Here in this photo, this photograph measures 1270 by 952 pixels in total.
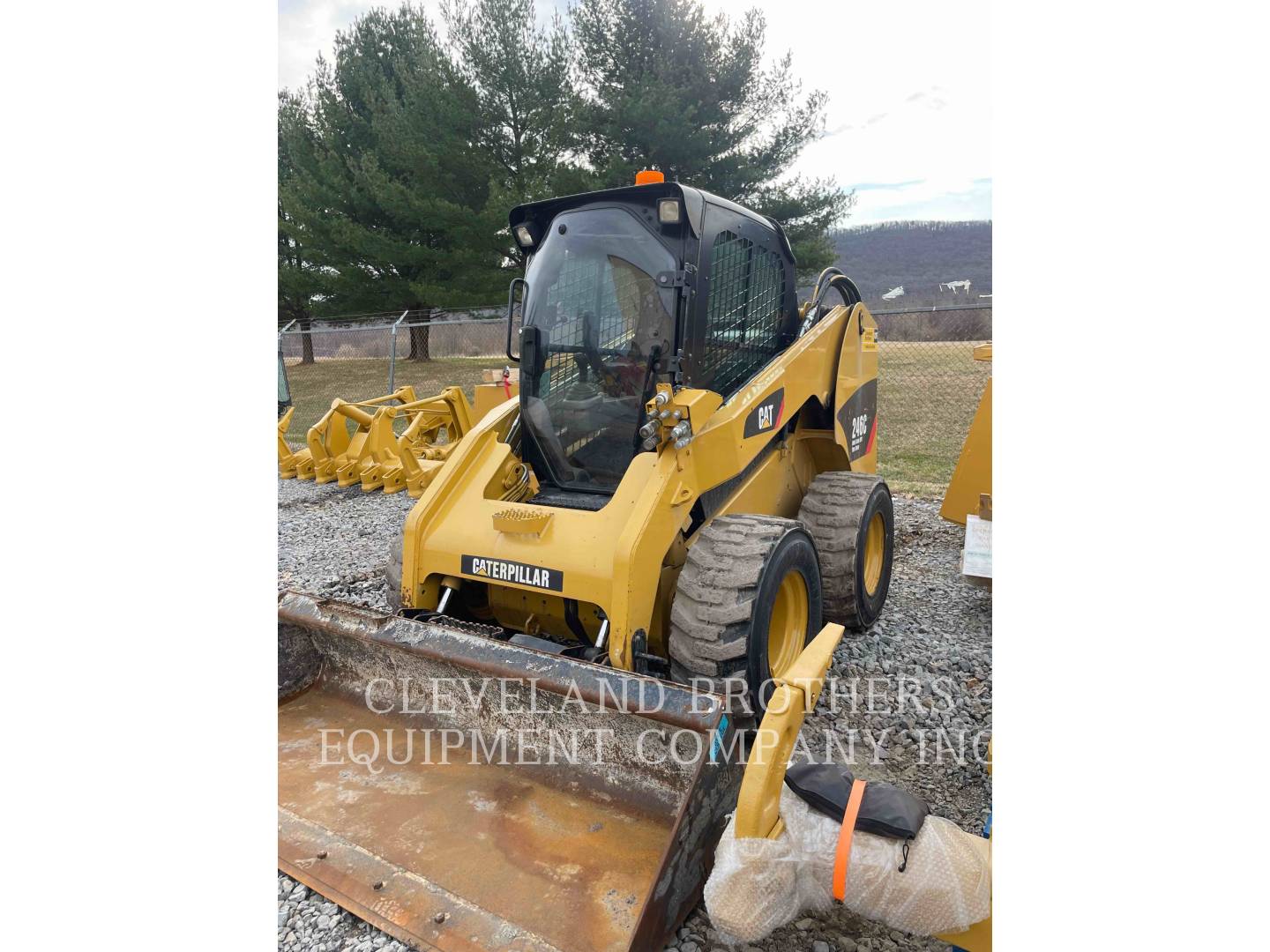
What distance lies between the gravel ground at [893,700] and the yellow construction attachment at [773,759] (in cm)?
66

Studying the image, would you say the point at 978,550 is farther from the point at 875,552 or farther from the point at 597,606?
the point at 597,606

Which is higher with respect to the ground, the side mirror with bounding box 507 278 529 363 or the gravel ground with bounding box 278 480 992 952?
the side mirror with bounding box 507 278 529 363

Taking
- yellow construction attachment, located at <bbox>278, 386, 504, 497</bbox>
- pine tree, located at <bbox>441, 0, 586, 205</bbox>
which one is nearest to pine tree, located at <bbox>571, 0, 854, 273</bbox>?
pine tree, located at <bbox>441, 0, 586, 205</bbox>

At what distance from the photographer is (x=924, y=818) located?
1.91 m

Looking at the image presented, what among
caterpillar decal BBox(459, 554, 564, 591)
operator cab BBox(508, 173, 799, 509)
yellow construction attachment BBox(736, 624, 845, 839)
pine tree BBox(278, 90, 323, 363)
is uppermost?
pine tree BBox(278, 90, 323, 363)

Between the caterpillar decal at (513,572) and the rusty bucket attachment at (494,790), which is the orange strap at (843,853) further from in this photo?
the caterpillar decal at (513,572)

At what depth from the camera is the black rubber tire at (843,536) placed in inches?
171

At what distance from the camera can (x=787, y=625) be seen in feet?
11.9

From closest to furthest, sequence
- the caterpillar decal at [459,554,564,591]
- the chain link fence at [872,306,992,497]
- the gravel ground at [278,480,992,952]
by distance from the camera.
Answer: the gravel ground at [278,480,992,952]
the caterpillar decal at [459,554,564,591]
the chain link fence at [872,306,992,497]

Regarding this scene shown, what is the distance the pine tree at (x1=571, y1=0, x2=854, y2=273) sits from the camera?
15.3 metres

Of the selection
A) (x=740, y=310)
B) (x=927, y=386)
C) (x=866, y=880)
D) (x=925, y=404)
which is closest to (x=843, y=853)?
(x=866, y=880)

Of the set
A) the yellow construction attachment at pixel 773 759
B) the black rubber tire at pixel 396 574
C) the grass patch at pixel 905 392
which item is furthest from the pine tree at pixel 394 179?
the yellow construction attachment at pixel 773 759

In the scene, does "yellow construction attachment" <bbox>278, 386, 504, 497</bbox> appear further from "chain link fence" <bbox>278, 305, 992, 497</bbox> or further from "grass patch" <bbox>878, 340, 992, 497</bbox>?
"grass patch" <bbox>878, 340, 992, 497</bbox>

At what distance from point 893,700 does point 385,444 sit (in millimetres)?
7223
